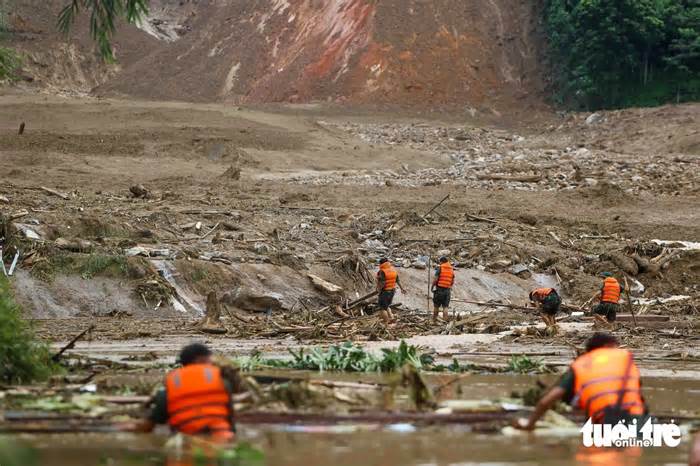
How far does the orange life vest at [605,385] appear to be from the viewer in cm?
851

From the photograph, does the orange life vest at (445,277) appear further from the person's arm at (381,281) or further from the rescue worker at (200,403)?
the rescue worker at (200,403)

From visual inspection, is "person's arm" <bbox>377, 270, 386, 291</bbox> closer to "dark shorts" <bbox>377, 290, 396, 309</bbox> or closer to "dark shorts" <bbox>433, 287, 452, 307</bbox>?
"dark shorts" <bbox>377, 290, 396, 309</bbox>

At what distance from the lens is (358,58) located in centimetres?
6203

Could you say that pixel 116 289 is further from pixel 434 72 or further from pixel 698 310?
pixel 434 72

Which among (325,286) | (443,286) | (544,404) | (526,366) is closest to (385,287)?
(443,286)

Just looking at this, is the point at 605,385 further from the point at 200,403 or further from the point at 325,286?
the point at 325,286

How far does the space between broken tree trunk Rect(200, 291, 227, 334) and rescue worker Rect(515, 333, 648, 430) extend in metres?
10.6

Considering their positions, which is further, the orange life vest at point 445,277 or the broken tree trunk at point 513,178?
the broken tree trunk at point 513,178

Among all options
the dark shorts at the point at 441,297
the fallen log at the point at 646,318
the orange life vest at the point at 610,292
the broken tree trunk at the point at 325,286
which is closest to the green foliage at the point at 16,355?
the dark shorts at the point at 441,297

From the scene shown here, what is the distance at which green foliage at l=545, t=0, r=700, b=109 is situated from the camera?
55094 millimetres

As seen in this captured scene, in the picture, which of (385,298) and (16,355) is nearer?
(16,355)

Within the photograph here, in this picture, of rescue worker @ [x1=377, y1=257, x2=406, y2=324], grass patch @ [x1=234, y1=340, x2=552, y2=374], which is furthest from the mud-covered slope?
grass patch @ [x1=234, y1=340, x2=552, y2=374]

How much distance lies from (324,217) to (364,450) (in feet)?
69.4

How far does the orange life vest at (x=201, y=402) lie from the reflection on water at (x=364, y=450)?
27cm
